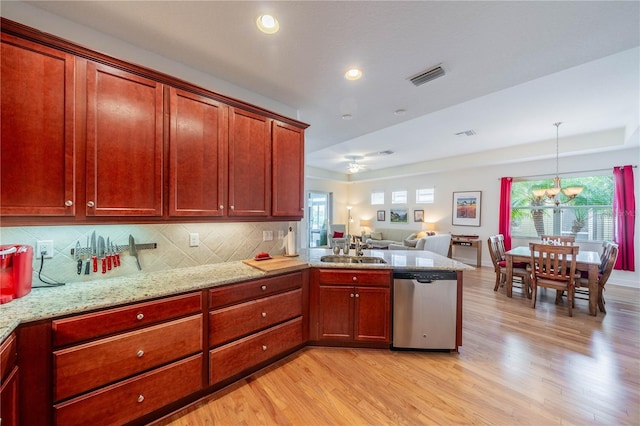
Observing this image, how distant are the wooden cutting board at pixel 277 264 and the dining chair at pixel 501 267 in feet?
12.4

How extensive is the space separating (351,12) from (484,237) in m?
6.87

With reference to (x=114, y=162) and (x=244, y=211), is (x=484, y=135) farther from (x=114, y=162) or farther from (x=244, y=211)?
(x=114, y=162)

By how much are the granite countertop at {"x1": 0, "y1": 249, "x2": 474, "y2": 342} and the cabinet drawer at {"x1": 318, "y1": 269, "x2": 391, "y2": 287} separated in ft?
0.20

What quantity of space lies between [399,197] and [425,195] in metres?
0.95

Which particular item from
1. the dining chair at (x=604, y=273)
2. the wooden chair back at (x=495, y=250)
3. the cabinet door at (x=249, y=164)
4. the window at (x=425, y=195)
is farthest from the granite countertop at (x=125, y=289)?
the window at (x=425, y=195)

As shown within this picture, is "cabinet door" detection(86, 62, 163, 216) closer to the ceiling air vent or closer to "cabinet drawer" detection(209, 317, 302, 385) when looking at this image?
"cabinet drawer" detection(209, 317, 302, 385)

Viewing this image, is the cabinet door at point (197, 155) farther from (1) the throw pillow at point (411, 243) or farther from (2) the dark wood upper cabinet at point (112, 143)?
(1) the throw pillow at point (411, 243)

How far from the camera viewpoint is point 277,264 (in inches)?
93.2

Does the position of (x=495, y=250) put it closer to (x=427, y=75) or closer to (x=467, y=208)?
(x=467, y=208)

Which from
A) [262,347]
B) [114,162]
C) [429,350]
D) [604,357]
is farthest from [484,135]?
[114,162]

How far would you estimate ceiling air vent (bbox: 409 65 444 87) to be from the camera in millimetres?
2146

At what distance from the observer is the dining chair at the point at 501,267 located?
410 cm

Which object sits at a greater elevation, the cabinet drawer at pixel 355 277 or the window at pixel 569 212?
the window at pixel 569 212

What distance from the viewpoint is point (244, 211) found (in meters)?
2.31
